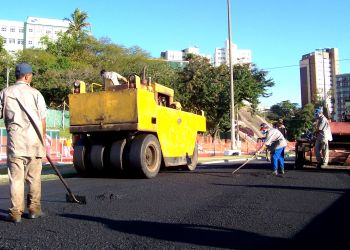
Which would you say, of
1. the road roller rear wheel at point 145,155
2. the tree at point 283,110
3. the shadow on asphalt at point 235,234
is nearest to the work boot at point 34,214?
the shadow on asphalt at point 235,234

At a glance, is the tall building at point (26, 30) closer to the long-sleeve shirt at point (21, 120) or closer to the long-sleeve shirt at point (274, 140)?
the long-sleeve shirt at point (274, 140)

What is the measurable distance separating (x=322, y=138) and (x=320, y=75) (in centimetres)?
6491

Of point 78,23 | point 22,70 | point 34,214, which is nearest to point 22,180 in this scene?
point 34,214

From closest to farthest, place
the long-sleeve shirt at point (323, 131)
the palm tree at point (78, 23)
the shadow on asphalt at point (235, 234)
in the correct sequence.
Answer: the shadow on asphalt at point (235, 234) → the long-sleeve shirt at point (323, 131) → the palm tree at point (78, 23)

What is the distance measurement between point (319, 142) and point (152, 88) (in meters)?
4.81

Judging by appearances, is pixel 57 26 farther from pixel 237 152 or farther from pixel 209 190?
pixel 209 190

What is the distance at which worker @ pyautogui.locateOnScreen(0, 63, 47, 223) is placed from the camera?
17.8ft

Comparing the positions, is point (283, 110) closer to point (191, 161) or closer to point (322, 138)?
point (191, 161)

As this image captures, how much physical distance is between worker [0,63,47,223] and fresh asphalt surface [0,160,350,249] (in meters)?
0.36

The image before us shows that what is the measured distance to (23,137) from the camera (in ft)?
18.0

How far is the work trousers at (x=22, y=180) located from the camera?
533 cm

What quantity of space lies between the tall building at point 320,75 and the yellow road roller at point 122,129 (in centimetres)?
4697

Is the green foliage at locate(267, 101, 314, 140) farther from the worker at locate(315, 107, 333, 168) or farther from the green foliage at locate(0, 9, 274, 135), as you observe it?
the worker at locate(315, 107, 333, 168)

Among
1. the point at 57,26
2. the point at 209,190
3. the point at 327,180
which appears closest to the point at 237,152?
the point at 327,180
